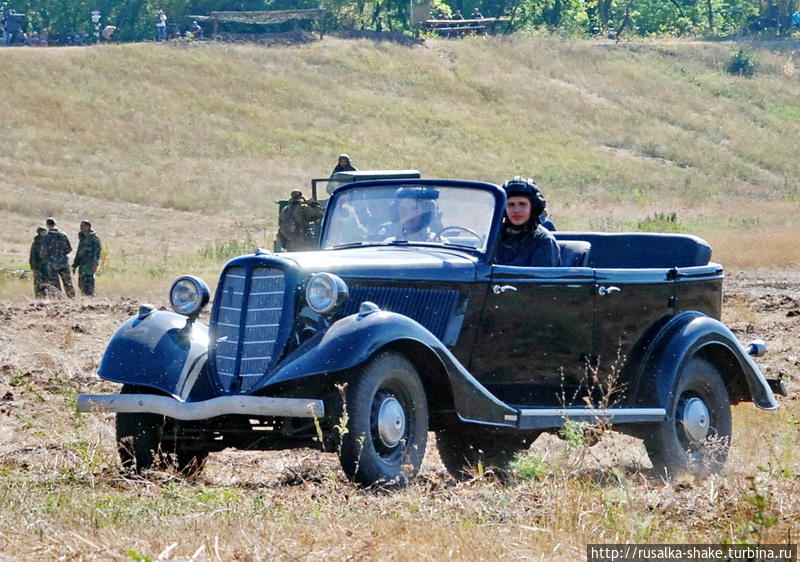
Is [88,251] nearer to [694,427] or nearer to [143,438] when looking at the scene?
[143,438]

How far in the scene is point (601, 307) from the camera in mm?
8008

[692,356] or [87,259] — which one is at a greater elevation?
→ [692,356]

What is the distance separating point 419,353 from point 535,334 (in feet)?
3.39

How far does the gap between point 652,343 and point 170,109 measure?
49800mm

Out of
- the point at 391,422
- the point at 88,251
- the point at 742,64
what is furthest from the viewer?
the point at 742,64

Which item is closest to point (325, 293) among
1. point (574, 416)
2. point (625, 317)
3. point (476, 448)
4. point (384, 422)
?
point (384, 422)

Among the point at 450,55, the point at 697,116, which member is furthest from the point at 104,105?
the point at 697,116

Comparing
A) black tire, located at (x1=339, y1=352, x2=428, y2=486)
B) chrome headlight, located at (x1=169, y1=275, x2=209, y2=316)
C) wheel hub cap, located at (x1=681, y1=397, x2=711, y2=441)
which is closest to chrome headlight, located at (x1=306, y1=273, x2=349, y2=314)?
black tire, located at (x1=339, y1=352, x2=428, y2=486)

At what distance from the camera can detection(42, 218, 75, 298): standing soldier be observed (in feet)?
67.9

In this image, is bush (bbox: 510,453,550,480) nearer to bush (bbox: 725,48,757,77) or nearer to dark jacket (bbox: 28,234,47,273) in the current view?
dark jacket (bbox: 28,234,47,273)

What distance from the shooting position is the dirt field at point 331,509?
496 cm

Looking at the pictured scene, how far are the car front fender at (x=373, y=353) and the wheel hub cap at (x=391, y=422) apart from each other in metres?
0.29

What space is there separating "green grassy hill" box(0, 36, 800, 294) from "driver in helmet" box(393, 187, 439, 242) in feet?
65.3

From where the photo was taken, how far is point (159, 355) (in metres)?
7.30
